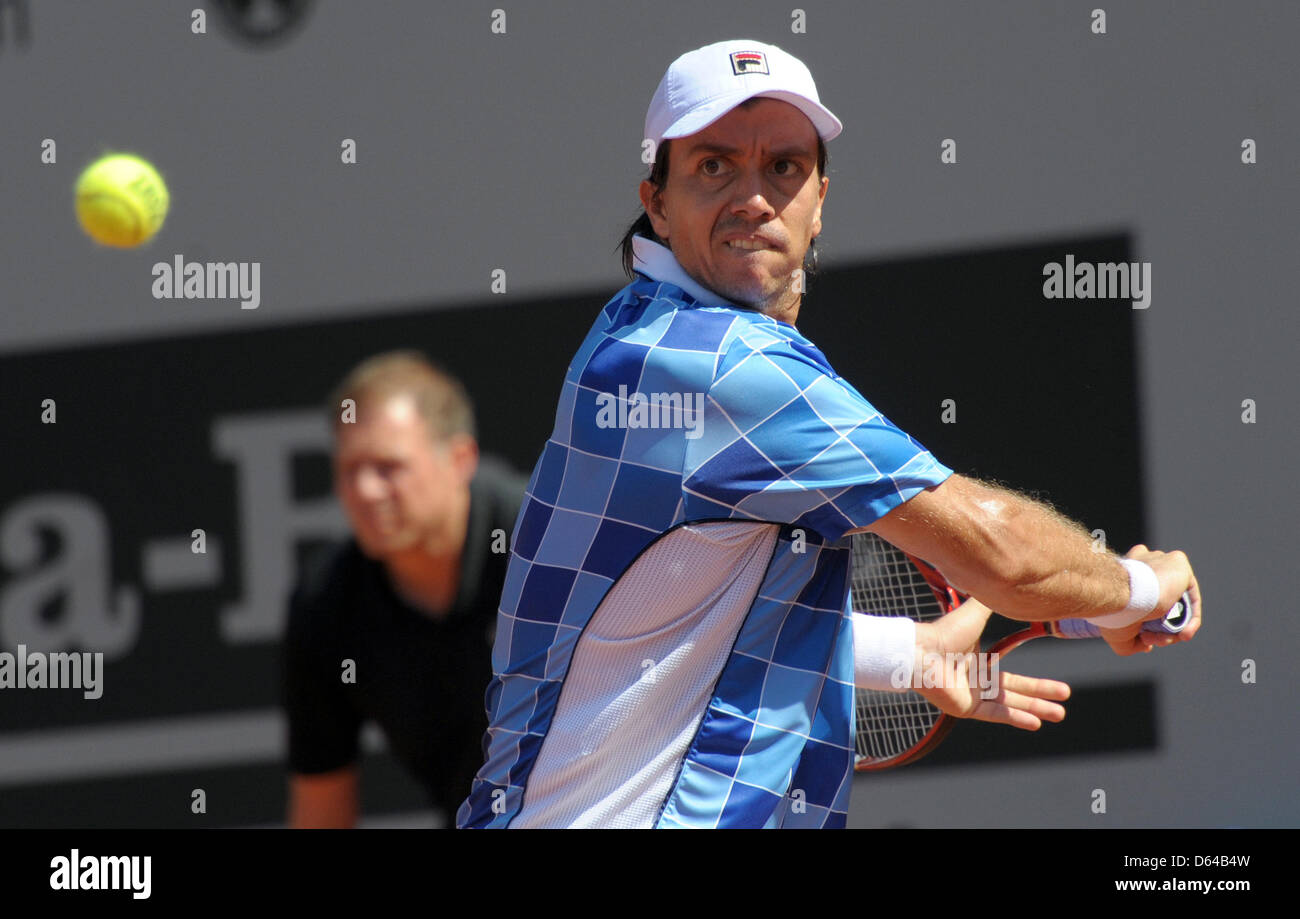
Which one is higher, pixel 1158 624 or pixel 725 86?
pixel 725 86

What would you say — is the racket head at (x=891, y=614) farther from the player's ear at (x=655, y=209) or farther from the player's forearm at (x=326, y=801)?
the player's forearm at (x=326, y=801)

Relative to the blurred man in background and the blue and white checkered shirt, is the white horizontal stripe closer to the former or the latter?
the blurred man in background

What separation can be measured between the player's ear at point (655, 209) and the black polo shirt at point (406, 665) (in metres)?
1.51

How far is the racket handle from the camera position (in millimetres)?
2490

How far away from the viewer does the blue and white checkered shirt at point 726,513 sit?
2076 mm

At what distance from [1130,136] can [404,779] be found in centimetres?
279

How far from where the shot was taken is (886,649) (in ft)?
8.44

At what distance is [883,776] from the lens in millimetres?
4266

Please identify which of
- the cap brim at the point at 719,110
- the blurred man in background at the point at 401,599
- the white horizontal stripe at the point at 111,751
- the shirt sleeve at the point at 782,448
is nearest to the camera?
the shirt sleeve at the point at 782,448

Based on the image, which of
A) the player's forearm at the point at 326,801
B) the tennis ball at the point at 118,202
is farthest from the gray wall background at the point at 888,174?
the player's forearm at the point at 326,801

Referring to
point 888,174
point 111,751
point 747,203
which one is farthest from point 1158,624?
point 111,751

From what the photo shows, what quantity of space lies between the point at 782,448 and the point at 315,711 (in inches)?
87.1

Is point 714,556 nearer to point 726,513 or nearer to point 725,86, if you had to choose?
point 726,513
